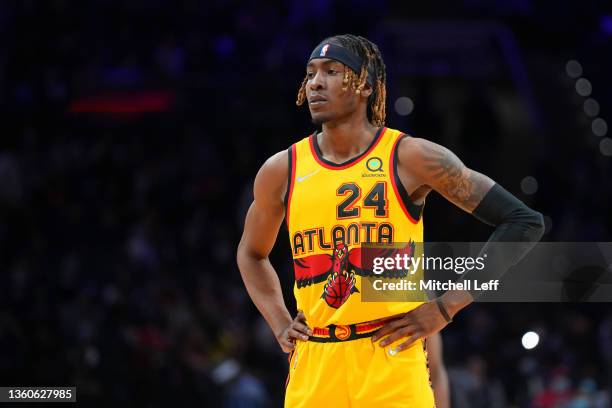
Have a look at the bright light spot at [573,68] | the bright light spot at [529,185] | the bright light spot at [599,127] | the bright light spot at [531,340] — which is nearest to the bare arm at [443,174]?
the bright light spot at [531,340]

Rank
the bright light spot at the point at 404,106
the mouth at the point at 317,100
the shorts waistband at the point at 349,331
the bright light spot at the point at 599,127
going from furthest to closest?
the bright light spot at the point at 599,127 → the bright light spot at the point at 404,106 → the mouth at the point at 317,100 → the shorts waistband at the point at 349,331

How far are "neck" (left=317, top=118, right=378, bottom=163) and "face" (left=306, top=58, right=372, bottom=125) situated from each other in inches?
2.3

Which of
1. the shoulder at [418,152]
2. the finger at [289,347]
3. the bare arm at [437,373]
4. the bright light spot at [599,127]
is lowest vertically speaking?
the bare arm at [437,373]

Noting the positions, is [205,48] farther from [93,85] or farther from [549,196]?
[549,196]

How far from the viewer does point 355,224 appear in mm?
4500

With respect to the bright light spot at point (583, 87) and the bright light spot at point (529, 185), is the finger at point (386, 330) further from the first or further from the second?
the bright light spot at point (583, 87)

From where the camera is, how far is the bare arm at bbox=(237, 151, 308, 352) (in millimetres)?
4836

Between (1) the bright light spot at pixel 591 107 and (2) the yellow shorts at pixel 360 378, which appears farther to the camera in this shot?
(1) the bright light spot at pixel 591 107

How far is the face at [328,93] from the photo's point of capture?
4680 millimetres

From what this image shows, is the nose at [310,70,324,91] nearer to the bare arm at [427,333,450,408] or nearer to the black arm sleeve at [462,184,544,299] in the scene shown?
the black arm sleeve at [462,184,544,299]

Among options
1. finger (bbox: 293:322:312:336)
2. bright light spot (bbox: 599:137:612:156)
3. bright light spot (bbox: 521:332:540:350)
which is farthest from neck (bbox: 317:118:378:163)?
bright light spot (bbox: 599:137:612:156)

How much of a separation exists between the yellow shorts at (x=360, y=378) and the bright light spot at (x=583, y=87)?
1314 centimetres

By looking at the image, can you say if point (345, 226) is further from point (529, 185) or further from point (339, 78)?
point (529, 185)

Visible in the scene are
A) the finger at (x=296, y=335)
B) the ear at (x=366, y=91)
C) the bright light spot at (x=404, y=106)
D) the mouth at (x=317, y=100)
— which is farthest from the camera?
the bright light spot at (x=404, y=106)
